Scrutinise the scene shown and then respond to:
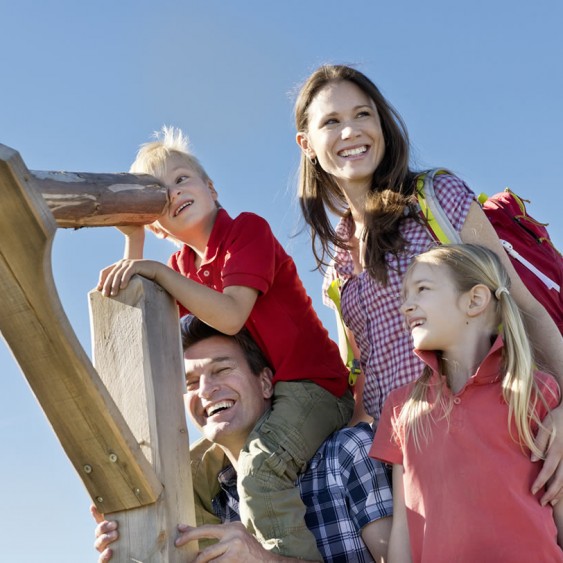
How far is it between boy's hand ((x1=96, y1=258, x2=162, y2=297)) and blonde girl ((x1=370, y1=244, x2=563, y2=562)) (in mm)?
1021

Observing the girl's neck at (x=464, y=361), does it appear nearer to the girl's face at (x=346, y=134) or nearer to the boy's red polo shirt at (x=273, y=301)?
the boy's red polo shirt at (x=273, y=301)

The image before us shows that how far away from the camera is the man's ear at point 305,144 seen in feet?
17.3

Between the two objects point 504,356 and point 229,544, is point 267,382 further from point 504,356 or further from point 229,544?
point 504,356

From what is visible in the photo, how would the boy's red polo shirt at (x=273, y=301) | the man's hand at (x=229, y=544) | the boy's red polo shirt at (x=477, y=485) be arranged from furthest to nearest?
the boy's red polo shirt at (x=273, y=301), the man's hand at (x=229, y=544), the boy's red polo shirt at (x=477, y=485)

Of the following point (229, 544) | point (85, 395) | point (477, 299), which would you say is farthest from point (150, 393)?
point (477, 299)

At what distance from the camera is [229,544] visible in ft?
13.0

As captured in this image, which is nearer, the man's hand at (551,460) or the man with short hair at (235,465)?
the man's hand at (551,460)

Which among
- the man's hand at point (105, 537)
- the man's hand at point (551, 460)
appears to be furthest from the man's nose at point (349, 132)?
the man's hand at point (105, 537)

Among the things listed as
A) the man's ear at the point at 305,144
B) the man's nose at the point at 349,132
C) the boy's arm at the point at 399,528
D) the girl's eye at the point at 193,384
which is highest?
the man's ear at the point at 305,144

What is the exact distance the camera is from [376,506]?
14.3 feet

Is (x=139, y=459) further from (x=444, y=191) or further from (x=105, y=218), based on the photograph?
(x=444, y=191)

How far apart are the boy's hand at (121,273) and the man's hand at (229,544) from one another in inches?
37.2

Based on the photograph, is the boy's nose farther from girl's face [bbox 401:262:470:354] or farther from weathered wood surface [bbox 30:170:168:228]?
weathered wood surface [bbox 30:170:168:228]

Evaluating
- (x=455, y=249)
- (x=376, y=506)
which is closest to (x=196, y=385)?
(x=376, y=506)
